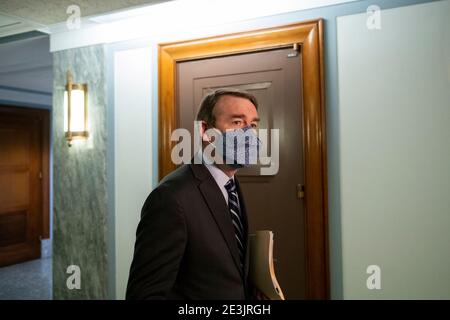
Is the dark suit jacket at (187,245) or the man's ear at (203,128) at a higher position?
the man's ear at (203,128)

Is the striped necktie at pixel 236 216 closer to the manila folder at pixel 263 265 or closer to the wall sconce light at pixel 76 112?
the manila folder at pixel 263 265

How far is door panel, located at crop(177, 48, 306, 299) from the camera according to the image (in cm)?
230

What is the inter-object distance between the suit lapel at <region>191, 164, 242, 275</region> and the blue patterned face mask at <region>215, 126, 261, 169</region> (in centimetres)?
13

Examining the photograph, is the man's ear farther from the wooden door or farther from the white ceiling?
the wooden door

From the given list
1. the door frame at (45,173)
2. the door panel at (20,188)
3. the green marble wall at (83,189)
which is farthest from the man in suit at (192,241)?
the door frame at (45,173)

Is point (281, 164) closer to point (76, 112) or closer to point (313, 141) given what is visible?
point (313, 141)

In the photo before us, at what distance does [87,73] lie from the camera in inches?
117

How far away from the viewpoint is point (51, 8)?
232 cm

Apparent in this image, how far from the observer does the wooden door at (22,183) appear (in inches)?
209

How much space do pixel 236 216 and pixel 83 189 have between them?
2.02 meters

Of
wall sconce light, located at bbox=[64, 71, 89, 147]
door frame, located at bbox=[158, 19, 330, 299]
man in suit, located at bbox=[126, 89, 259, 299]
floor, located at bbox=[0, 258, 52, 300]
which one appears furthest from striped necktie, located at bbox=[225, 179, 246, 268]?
floor, located at bbox=[0, 258, 52, 300]

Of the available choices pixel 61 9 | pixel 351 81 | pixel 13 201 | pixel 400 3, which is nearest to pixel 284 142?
pixel 351 81

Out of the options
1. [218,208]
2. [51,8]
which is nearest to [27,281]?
[51,8]

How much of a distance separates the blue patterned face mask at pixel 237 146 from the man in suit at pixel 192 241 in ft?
0.09
